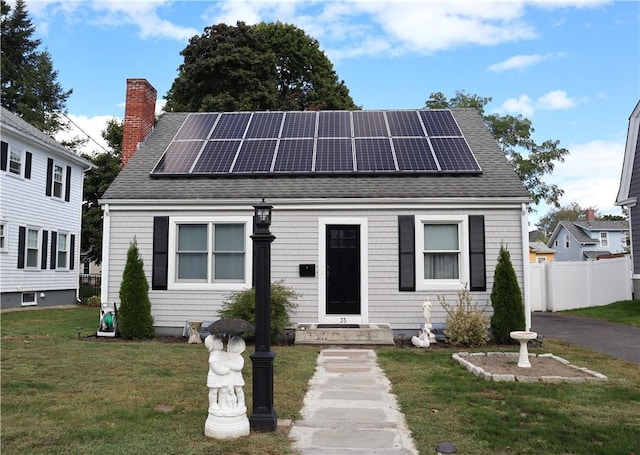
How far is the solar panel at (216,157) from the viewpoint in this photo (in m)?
11.4

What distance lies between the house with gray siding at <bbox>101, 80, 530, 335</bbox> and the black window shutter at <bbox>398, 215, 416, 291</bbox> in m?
0.02

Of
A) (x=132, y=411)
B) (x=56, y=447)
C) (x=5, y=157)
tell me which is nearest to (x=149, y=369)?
(x=132, y=411)

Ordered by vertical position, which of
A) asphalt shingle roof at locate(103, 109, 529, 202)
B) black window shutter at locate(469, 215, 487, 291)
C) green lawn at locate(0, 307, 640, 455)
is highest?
asphalt shingle roof at locate(103, 109, 529, 202)

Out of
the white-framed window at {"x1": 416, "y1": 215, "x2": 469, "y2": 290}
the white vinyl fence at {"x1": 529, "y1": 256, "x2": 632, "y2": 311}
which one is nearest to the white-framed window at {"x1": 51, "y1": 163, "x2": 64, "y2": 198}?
the white-framed window at {"x1": 416, "y1": 215, "x2": 469, "y2": 290}

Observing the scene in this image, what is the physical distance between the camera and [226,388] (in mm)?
4531

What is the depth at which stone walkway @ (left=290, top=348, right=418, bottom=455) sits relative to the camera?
427cm

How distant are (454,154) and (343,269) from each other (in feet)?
12.4

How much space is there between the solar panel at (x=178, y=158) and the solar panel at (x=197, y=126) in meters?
0.42

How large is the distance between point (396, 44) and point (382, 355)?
7545mm

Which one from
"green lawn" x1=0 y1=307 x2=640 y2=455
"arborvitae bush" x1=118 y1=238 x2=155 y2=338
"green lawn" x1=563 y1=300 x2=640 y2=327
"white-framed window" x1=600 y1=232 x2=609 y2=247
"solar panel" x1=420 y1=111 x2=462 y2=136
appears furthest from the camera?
"white-framed window" x1=600 y1=232 x2=609 y2=247

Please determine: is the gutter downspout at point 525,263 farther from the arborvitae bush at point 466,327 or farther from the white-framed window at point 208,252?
the white-framed window at point 208,252

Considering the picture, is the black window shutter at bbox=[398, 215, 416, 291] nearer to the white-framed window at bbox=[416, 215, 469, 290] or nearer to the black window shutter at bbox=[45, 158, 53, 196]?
the white-framed window at bbox=[416, 215, 469, 290]

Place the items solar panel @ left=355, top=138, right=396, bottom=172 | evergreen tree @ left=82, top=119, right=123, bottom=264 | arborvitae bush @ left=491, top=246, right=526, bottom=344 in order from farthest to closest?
evergreen tree @ left=82, top=119, right=123, bottom=264 < solar panel @ left=355, top=138, right=396, bottom=172 < arborvitae bush @ left=491, top=246, right=526, bottom=344

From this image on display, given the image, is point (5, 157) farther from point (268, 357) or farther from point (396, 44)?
point (268, 357)
